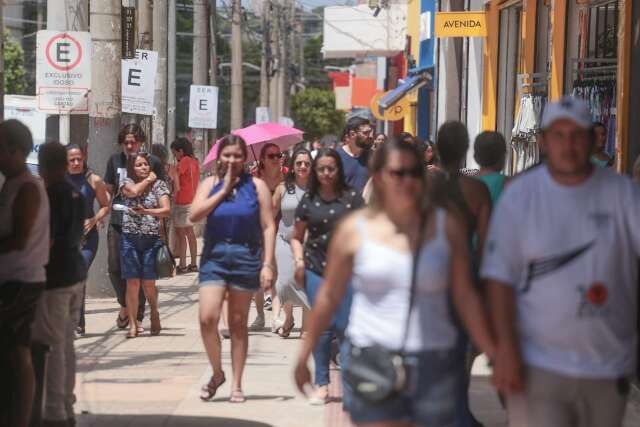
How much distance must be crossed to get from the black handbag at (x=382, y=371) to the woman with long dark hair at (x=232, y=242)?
12.3 ft

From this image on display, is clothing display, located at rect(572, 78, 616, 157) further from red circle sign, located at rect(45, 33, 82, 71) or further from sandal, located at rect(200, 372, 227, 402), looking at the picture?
red circle sign, located at rect(45, 33, 82, 71)

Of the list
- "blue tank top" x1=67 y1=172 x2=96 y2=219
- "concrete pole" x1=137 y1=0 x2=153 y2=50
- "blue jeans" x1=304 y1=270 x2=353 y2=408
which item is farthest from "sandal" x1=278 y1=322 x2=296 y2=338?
"concrete pole" x1=137 y1=0 x2=153 y2=50

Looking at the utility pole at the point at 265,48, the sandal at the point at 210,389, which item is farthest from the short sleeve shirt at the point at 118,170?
the utility pole at the point at 265,48

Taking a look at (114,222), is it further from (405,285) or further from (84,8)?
(405,285)

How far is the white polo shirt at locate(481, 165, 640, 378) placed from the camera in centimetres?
503

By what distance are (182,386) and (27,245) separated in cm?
325

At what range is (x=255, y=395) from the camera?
31.6ft

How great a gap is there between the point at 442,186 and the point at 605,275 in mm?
2070

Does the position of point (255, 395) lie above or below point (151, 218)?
below

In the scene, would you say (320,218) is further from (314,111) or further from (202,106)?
(314,111)

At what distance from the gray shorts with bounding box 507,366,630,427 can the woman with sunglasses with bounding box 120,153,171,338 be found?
7.73 metres

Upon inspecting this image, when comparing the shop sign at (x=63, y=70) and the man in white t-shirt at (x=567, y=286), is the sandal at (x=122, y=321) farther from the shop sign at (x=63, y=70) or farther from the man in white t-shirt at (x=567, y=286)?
the man in white t-shirt at (x=567, y=286)

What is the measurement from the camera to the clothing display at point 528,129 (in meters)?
15.1

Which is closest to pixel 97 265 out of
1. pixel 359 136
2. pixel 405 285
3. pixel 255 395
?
pixel 359 136
